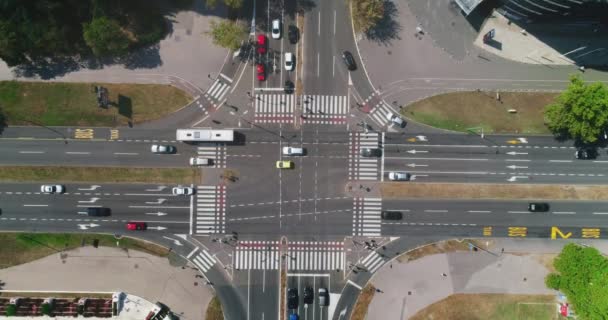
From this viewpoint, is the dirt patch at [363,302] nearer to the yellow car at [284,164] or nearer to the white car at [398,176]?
the white car at [398,176]

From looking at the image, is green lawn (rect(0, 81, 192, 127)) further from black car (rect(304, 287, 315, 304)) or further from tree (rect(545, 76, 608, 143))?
tree (rect(545, 76, 608, 143))

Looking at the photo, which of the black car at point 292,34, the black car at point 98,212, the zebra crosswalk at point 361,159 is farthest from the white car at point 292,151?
the black car at point 98,212

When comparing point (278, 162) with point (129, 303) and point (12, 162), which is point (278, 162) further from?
point (12, 162)

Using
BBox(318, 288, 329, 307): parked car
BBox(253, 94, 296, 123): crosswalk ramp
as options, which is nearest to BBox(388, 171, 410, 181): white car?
BBox(253, 94, 296, 123): crosswalk ramp

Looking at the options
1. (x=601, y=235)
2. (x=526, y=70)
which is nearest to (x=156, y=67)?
(x=526, y=70)

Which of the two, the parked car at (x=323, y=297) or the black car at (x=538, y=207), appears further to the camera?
the black car at (x=538, y=207)

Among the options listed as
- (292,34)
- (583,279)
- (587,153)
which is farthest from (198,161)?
(587,153)

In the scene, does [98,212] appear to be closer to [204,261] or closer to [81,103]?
[81,103]
